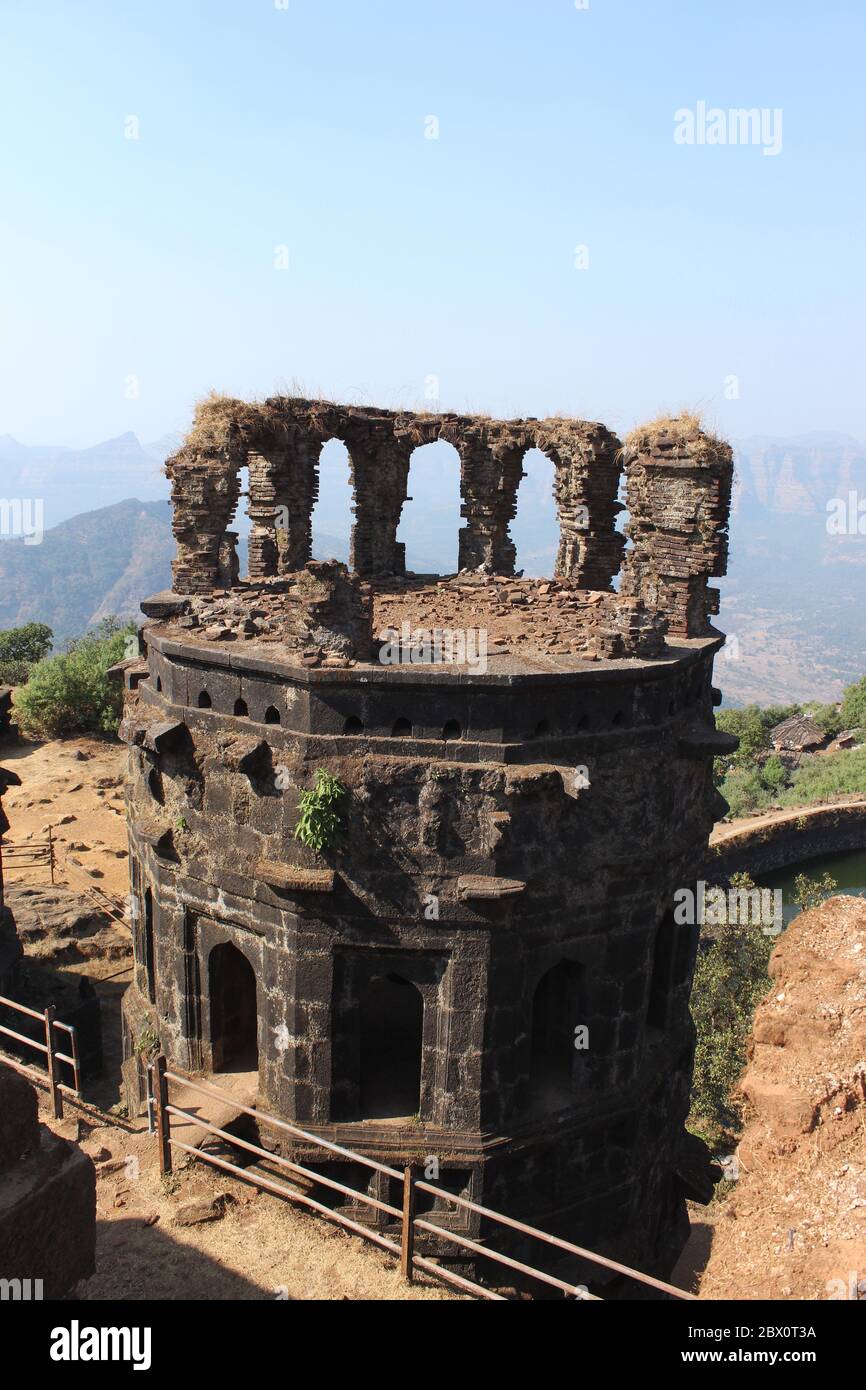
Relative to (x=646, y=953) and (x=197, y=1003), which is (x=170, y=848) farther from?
(x=646, y=953)

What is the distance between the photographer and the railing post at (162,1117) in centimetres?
981

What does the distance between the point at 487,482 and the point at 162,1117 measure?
37.8ft

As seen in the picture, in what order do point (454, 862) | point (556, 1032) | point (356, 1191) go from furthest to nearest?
point (556, 1032) → point (454, 862) → point (356, 1191)

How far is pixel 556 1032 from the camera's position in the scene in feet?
40.6

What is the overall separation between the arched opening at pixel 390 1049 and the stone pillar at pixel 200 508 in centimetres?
593

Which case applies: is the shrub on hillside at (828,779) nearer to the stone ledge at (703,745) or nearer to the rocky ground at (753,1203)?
the rocky ground at (753,1203)

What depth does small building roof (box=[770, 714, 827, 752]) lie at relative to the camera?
178 ft

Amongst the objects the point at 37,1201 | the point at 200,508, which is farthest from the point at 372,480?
the point at 37,1201

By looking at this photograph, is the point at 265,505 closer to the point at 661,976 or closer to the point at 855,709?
the point at 661,976

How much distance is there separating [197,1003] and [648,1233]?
6223 millimetres

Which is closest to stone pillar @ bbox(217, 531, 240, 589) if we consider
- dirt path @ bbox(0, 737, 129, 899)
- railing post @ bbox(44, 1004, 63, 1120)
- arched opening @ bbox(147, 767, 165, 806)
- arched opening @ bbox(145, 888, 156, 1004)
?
arched opening @ bbox(147, 767, 165, 806)

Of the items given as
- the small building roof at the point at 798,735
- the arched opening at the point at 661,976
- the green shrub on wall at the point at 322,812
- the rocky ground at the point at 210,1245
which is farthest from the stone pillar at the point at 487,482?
the small building roof at the point at 798,735

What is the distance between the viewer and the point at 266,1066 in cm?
1152
